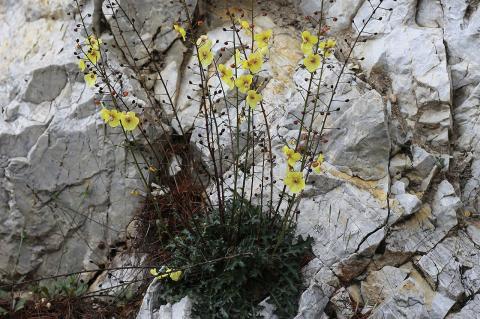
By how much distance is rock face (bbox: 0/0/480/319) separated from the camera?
3475 mm

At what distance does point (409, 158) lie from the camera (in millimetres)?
Answer: 3859

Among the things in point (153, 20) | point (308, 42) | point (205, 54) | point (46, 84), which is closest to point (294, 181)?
point (308, 42)

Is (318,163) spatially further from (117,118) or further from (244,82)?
(117,118)

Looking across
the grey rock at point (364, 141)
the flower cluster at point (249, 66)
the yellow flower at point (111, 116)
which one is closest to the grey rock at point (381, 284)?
the grey rock at point (364, 141)

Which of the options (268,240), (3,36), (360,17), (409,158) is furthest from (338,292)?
(3,36)

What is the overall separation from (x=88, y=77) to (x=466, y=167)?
2.72 m

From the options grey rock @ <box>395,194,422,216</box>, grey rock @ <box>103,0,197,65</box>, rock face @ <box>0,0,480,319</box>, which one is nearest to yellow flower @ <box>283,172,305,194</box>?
rock face @ <box>0,0,480,319</box>

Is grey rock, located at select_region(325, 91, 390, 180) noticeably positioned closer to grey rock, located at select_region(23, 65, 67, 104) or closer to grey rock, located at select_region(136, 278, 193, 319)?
grey rock, located at select_region(136, 278, 193, 319)

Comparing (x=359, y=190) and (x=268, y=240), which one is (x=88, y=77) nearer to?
(x=268, y=240)

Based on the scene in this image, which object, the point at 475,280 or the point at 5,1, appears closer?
the point at 475,280

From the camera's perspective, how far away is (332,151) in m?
3.94

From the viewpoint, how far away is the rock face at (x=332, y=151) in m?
3.47

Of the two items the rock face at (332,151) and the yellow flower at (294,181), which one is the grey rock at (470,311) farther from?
the yellow flower at (294,181)

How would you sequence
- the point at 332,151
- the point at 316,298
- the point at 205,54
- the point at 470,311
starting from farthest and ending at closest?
the point at 332,151, the point at 316,298, the point at 470,311, the point at 205,54
